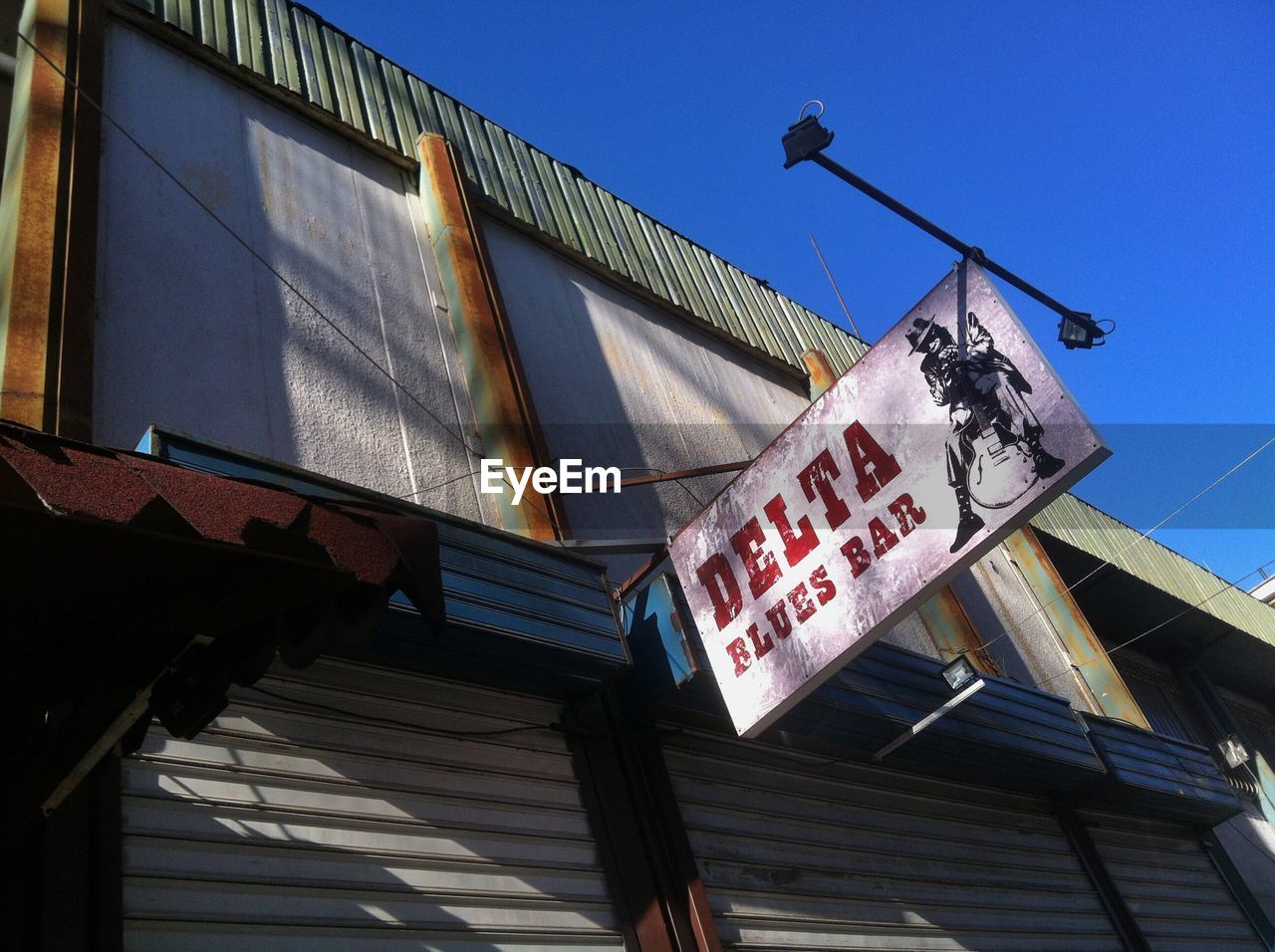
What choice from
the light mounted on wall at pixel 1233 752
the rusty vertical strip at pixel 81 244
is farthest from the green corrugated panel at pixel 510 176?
the light mounted on wall at pixel 1233 752

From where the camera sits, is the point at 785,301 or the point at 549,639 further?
the point at 785,301

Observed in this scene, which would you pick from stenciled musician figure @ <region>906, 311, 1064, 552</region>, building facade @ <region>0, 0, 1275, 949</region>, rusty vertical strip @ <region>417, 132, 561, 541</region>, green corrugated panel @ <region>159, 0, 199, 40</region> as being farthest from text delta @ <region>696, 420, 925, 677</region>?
green corrugated panel @ <region>159, 0, 199, 40</region>

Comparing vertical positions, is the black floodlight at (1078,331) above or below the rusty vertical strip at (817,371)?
below

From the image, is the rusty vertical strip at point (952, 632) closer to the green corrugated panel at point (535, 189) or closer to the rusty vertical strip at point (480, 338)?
the rusty vertical strip at point (480, 338)

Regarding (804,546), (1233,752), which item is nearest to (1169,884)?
(1233,752)

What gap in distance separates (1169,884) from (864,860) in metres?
4.89

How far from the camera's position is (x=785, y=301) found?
537 inches

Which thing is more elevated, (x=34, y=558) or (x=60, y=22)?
(x=60, y=22)

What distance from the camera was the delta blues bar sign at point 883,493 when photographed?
4590mm

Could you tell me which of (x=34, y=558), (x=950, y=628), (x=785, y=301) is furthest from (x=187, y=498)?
(x=785, y=301)

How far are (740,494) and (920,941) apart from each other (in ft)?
11.0

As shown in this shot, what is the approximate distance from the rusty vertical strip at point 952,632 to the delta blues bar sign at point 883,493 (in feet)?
16.7

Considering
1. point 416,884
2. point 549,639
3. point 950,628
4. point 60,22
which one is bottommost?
point 416,884

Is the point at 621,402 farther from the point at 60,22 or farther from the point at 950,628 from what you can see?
the point at 60,22
